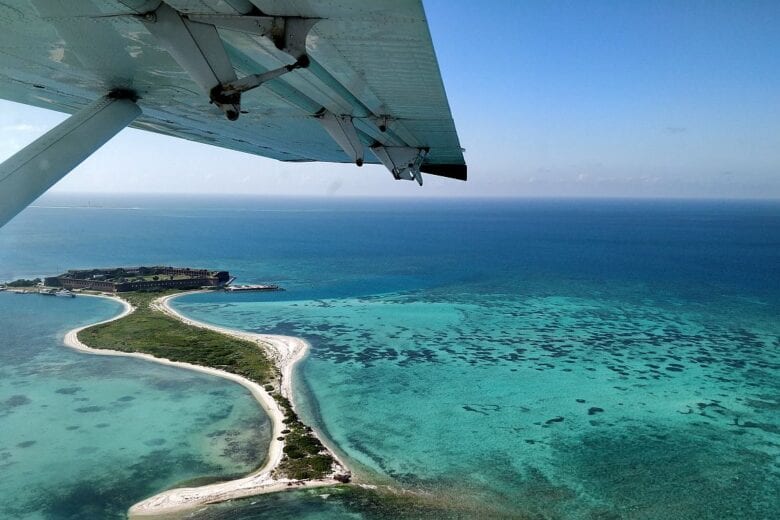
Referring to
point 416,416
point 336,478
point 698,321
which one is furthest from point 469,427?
point 698,321

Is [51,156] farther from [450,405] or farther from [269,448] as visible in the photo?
[450,405]

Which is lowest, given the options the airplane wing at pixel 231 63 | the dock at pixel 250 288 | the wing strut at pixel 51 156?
the dock at pixel 250 288

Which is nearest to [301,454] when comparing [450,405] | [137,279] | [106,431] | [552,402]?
[450,405]

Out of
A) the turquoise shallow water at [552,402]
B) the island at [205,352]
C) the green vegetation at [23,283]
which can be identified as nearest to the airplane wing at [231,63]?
the island at [205,352]

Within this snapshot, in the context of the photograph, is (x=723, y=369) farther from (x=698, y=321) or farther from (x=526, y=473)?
(x=526, y=473)

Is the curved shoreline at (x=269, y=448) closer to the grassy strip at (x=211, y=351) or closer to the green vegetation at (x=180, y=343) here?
the grassy strip at (x=211, y=351)

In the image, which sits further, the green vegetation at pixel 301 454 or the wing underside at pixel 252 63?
the green vegetation at pixel 301 454

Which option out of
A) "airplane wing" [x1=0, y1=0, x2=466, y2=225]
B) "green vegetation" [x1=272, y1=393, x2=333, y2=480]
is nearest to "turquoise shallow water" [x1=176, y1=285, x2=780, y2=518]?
"green vegetation" [x1=272, y1=393, x2=333, y2=480]
